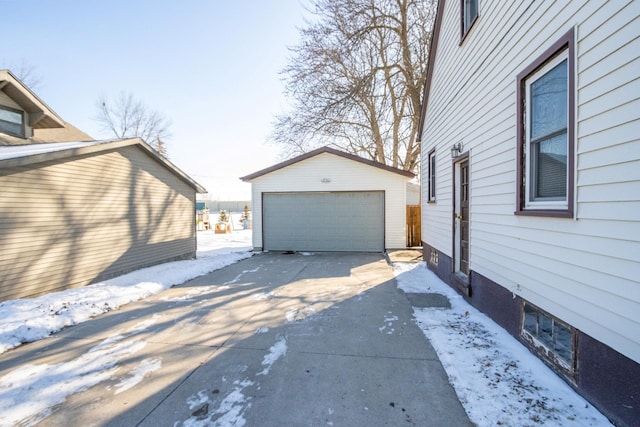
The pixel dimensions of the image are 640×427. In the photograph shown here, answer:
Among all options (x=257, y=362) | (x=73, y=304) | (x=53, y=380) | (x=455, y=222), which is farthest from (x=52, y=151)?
(x=455, y=222)

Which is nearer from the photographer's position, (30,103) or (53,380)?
(53,380)

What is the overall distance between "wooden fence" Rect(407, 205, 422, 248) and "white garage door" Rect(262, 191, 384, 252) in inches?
48.3

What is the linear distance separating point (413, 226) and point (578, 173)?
905 centimetres

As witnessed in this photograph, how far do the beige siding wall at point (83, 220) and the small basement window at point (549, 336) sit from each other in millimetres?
7628

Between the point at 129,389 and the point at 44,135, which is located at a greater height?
the point at 44,135

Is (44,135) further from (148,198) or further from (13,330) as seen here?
(13,330)

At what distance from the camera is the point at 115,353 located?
324 centimetres

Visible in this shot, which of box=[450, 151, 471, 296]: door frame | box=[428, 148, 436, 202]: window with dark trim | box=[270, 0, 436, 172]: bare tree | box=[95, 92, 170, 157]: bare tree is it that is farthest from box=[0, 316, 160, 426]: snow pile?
box=[95, 92, 170, 157]: bare tree

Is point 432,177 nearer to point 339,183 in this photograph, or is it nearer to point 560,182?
point 339,183

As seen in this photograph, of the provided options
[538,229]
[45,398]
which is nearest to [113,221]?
[45,398]

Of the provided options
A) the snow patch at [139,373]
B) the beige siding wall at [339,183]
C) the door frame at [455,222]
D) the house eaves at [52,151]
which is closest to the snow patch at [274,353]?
the snow patch at [139,373]

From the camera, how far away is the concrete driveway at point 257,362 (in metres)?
2.21

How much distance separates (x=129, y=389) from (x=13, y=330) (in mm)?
2453

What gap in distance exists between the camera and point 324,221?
10812mm
